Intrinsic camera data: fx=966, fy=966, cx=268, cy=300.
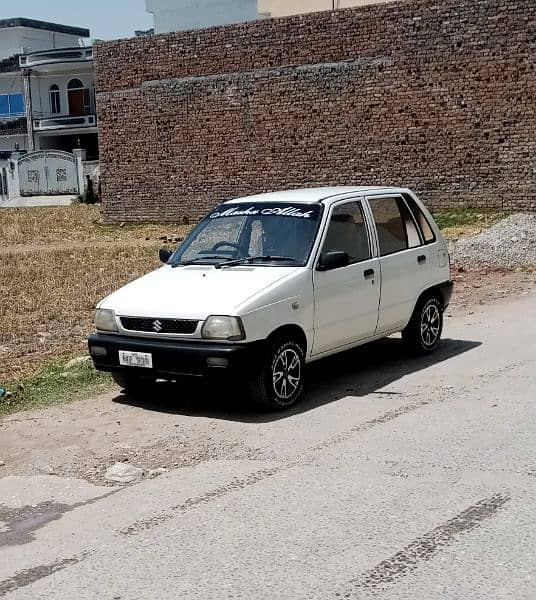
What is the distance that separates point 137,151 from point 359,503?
24.9 m

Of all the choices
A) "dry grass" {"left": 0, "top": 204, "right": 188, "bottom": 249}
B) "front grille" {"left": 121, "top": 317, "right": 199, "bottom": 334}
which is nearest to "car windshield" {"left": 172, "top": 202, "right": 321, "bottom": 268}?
"front grille" {"left": 121, "top": 317, "right": 199, "bottom": 334}

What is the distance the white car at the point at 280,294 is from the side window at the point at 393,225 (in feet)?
0.04

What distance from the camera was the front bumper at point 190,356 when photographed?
759cm

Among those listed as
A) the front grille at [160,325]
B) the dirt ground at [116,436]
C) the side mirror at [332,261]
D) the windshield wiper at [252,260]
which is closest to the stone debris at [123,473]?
the dirt ground at [116,436]

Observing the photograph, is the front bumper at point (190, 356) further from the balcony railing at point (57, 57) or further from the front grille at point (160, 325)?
the balcony railing at point (57, 57)

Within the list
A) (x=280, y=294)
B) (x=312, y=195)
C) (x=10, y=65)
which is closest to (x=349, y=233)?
(x=312, y=195)

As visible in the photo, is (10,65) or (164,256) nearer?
(164,256)

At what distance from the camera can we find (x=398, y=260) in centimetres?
955

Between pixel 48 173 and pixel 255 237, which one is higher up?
pixel 48 173

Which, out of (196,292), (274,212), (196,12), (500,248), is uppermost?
(196,12)

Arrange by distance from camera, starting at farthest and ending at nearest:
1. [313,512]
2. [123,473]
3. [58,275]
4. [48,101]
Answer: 1. [48,101]
2. [58,275]
3. [123,473]
4. [313,512]

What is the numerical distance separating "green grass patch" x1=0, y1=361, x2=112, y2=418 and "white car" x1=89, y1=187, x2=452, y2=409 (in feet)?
1.87

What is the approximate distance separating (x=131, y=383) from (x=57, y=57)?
5099 cm

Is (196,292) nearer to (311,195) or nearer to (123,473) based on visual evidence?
(311,195)
